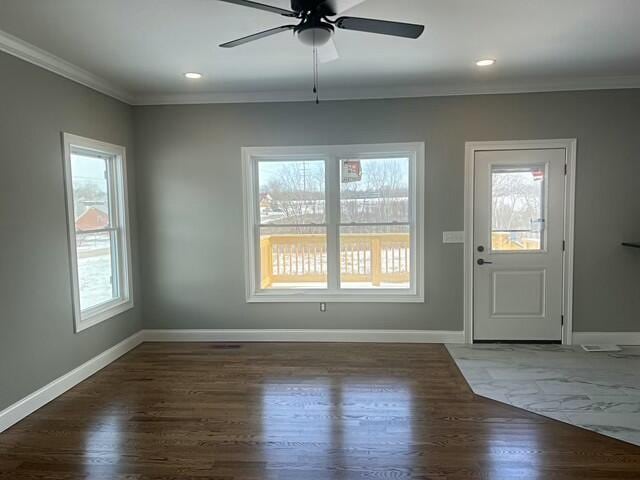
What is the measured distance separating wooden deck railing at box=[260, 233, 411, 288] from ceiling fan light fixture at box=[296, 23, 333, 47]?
8.12 ft

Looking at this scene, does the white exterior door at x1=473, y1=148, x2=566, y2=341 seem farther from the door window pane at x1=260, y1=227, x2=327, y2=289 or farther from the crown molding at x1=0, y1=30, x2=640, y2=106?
the door window pane at x1=260, y1=227, x2=327, y2=289

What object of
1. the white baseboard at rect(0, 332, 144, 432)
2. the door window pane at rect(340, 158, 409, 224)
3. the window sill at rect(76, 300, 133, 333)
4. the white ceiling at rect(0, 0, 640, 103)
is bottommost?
the white baseboard at rect(0, 332, 144, 432)

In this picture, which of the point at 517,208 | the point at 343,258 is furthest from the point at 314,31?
the point at 517,208

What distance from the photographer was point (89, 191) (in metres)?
3.90

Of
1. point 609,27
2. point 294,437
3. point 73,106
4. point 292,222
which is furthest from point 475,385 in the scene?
point 73,106

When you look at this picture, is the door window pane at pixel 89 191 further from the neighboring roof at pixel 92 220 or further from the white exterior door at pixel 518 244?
the white exterior door at pixel 518 244

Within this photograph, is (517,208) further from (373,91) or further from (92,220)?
(92,220)

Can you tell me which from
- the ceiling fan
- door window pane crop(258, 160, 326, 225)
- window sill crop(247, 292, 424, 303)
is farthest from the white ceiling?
window sill crop(247, 292, 424, 303)

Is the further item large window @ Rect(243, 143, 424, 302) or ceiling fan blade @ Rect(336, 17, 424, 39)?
large window @ Rect(243, 143, 424, 302)

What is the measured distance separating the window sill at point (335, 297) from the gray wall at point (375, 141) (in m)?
0.07

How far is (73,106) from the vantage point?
3.57 meters

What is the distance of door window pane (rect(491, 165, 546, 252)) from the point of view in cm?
429

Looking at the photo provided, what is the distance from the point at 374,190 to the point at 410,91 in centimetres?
106

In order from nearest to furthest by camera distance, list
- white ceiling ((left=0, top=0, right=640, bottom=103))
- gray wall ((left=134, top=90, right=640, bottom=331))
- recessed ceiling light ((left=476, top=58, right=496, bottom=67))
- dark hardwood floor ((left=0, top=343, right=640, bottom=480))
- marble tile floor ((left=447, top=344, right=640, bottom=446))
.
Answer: dark hardwood floor ((left=0, top=343, right=640, bottom=480))
white ceiling ((left=0, top=0, right=640, bottom=103))
marble tile floor ((left=447, top=344, right=640, bottom=446))
recessed ceiling light ((left=476, top=58, right=496, bottom=67))
gray wall ((left=134, top=90, right=640, bottom=331))
